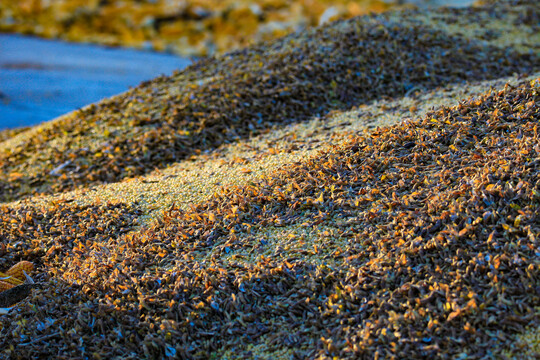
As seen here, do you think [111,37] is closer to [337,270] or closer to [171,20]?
[171,20]

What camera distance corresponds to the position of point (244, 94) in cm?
491

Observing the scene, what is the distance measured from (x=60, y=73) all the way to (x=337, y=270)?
1036 cm

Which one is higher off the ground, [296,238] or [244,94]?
[244,94]

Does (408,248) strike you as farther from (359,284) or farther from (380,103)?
(380,103)

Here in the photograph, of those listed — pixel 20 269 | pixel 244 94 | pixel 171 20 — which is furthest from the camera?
pixel 171 20

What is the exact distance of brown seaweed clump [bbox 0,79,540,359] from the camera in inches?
77.5

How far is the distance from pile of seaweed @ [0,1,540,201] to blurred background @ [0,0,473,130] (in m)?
2.80

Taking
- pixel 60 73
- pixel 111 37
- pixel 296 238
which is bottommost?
pixel 296 238

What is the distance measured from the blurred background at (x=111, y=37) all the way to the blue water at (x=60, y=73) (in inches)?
0.8

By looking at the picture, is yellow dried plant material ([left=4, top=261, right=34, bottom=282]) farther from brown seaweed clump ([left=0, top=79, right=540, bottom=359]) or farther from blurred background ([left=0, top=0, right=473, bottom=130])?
blurred background ([left=0, top=0, right=473, bottom=130])

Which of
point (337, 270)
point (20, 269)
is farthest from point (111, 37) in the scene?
point (337, 270)

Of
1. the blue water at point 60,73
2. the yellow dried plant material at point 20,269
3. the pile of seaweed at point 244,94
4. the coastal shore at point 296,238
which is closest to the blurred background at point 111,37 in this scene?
the blue water at point 60,73

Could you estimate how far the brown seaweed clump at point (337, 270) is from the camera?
197 cm

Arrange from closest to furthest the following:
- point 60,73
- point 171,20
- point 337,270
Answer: point 337,270 < point 60,73 < point 171,20
